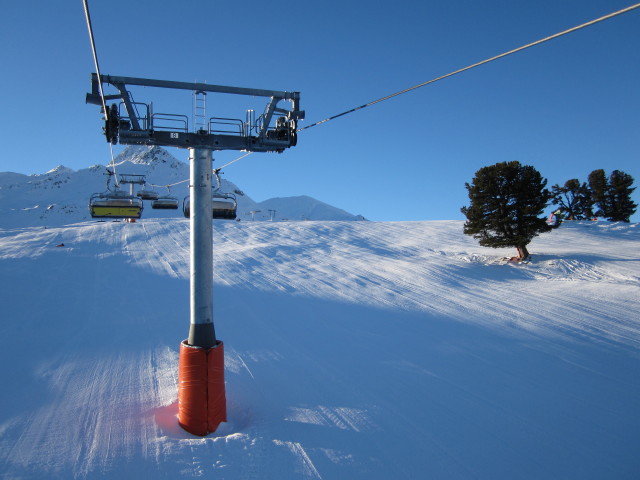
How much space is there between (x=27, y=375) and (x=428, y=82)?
934 cm

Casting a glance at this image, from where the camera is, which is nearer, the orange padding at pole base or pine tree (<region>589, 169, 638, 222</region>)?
the orange padding at pole base

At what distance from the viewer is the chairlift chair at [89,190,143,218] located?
411 inches

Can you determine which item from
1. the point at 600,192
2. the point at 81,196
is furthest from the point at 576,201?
the point at 81,196

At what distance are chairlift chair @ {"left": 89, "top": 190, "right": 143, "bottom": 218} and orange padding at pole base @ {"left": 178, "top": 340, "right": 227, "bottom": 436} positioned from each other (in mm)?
6384

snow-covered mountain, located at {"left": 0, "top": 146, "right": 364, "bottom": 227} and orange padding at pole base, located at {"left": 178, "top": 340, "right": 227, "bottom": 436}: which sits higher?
snow-covered mountain, located at {"left": 0, "top": 146, "right": 364, "bottom": 227}

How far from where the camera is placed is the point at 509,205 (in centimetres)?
1944

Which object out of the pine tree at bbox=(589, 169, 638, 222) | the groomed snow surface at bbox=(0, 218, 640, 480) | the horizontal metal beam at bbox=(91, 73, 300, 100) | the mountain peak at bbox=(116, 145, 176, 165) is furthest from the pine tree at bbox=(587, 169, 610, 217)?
the mountain peak at bbox=(116, 145, 176, 165)

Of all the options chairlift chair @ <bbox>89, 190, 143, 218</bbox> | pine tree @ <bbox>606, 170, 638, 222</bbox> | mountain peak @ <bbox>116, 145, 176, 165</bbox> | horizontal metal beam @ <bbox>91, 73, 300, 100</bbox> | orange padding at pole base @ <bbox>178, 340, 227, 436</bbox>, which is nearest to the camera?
orange padding at pole base @ <bbox>178, 340, 227, 436</bbox>

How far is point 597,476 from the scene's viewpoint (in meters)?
5.25

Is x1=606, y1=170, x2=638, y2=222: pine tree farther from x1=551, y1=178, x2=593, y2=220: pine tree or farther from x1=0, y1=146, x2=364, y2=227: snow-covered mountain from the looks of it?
x1=0, y1=146, x2=364, y2=227: snow-covered mountain

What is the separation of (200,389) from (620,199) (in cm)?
5370

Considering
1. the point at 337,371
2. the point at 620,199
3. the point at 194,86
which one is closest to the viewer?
the point at 194,86

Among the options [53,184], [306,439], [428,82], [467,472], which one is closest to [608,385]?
[467,472]

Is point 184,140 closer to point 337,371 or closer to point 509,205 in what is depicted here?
point 337,371
